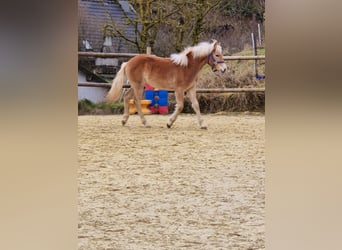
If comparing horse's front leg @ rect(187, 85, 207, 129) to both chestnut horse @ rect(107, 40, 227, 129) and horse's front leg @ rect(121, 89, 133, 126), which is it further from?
horse's front leg @ rect(121, 89, 133, 126)

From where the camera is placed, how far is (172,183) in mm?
2018

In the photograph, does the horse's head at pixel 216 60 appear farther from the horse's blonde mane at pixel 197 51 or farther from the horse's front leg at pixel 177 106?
the horse's front leg at pixel 177 106

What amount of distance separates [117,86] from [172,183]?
58cm

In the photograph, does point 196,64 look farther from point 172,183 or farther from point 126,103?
point 172,183

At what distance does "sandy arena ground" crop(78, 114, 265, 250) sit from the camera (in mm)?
1728

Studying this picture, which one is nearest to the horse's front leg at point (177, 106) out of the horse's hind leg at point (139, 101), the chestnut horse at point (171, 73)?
the chestnut horse at point (171, 73)

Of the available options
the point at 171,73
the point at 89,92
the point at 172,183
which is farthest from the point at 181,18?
the point at 172,183

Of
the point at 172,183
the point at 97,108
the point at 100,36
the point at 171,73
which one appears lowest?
the point at 172,183

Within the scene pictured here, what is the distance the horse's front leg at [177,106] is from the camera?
8.06ft
